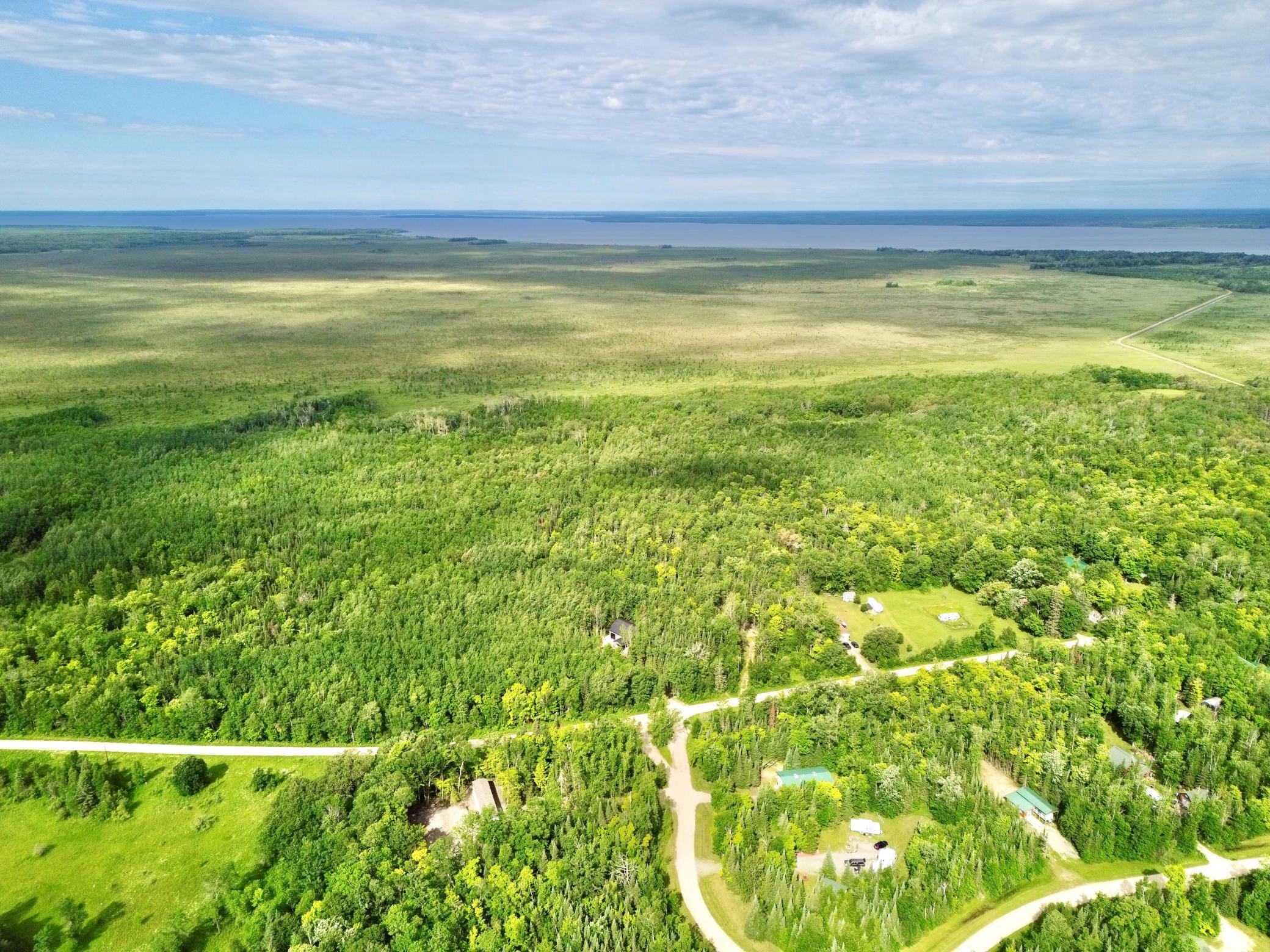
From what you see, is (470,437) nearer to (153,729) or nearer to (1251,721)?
(153,729)

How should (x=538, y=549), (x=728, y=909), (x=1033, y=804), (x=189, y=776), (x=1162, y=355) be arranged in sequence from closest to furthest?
(x=728, y=909) → (x=1033, y=804) → (x=189, y=776) → (x=538, y=549) → (x=1162, y=355)

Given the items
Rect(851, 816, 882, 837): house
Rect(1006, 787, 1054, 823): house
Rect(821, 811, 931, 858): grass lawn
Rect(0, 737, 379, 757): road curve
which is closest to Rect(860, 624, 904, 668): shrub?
Rect(1006, 787, 1054, 823): house

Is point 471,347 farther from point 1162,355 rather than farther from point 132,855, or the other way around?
point 1162,355

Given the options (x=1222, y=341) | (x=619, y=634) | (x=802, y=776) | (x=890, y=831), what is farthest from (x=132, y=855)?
(x=1222, y=341)

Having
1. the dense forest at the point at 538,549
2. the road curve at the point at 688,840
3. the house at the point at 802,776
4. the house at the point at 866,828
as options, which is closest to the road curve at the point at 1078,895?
the house at the point at 866,828

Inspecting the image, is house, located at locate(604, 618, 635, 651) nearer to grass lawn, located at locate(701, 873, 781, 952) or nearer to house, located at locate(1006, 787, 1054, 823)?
grass lawn, located at locate(701, 873, 781, 952)
